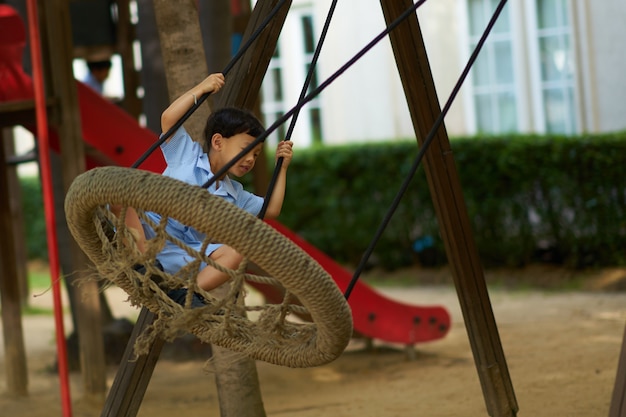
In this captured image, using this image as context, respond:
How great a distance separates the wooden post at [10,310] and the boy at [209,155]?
286cm

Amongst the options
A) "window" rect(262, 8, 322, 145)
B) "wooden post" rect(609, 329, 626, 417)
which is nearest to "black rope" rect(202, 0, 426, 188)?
"wooden post" rect(609, 329, 626, 417)

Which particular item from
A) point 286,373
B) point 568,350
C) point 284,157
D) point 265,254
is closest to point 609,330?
point 568,350

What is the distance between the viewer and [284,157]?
3328 millimetres

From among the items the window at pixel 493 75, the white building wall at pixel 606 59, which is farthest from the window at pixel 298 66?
the white building wall at pixel 606 59

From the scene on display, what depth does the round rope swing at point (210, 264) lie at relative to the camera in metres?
2.59

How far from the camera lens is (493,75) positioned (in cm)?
1102

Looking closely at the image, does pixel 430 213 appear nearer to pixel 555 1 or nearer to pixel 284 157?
pixel 555 1

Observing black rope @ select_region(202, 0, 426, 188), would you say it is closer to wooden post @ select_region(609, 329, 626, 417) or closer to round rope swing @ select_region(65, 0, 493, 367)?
round rope swing @ select_region(65, 0, 493, 367)

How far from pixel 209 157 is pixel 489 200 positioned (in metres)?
6.26

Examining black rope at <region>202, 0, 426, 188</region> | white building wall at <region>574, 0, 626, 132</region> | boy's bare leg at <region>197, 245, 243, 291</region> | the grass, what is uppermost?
white building wall at <region>574, 0, 626, 132</region>

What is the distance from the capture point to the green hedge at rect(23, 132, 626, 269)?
873 cm

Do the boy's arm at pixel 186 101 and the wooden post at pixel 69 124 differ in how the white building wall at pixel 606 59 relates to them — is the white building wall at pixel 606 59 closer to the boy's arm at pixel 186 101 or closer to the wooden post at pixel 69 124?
the wooden post at pixel 69 124

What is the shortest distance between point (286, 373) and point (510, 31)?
6057mm

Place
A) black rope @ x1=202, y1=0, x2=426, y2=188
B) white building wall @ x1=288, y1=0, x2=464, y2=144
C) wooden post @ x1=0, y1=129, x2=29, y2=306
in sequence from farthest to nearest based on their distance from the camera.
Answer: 1. white building wall @ x1=288, y1=0, x2=464, y2=144
2. wooden post @ x1=0, y1=129, x2=29, y2=306
3. black rope @ x1=202, y1=0, x2=426, y2=188
